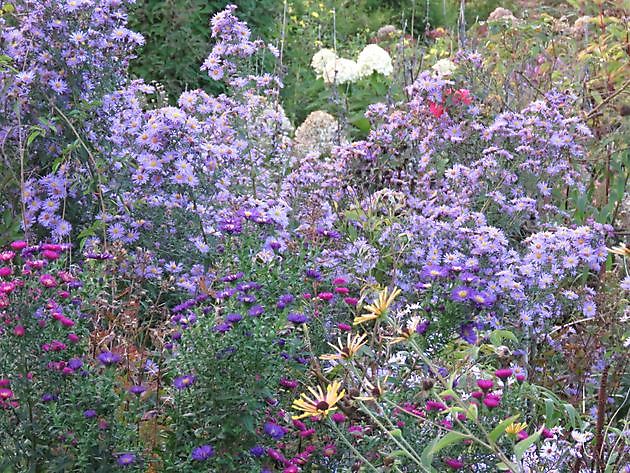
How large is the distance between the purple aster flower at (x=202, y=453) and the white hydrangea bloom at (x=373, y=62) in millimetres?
5560

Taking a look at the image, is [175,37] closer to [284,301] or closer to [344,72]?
[344,72]

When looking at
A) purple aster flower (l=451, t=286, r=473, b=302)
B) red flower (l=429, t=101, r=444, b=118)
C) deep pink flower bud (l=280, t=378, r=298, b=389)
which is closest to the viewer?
deep pink flower bud (l=280, t=378, r=298, b=389)

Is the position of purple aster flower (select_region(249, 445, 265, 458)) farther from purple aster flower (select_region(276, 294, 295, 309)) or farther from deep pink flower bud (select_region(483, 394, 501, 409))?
deep pink flower bud (select_region(483, 394, 501, 409))

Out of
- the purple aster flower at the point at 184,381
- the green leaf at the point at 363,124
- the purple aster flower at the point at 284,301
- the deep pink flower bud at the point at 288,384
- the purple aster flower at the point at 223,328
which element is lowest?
the green leaf at the point at 363,124

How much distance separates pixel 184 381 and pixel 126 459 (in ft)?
0.71

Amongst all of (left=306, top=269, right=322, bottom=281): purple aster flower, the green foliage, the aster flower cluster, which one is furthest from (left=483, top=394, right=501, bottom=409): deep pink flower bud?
the green foliage

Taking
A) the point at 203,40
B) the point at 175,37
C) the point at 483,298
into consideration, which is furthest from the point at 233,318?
the point at 203,40

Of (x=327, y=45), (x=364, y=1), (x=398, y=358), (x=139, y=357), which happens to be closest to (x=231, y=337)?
(x=398, y=358)

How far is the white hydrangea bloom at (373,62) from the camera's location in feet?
24.7

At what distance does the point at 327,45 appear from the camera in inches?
413

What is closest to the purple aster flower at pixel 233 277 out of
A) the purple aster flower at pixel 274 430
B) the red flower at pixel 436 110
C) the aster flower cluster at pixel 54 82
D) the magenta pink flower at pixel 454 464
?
the purple aster flower at pixel 274 430

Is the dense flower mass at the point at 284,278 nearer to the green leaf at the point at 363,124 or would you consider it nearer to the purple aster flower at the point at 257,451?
the purple aster flower at the point at 257,451

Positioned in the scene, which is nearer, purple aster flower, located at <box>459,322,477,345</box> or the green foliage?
purple aster flower, located at <box>459,322,477,345</box>

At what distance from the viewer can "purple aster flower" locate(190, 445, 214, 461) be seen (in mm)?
2268
